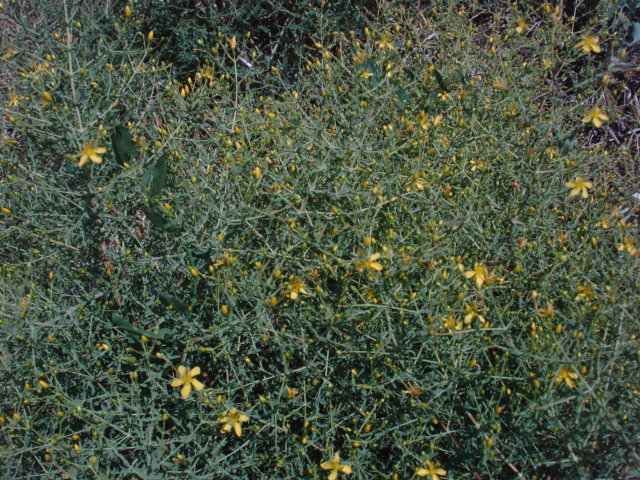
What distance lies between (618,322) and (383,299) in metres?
0.89

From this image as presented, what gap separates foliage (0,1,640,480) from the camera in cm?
195

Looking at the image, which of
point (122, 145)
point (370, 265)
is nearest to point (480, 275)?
point (370, 265)

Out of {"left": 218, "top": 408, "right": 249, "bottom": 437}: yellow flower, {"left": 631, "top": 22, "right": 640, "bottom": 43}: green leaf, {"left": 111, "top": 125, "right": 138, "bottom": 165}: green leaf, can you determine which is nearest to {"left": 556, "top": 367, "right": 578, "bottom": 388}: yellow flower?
{"left": 218, "top": 408, "right": 249, "bottom": 437}: yellow flower

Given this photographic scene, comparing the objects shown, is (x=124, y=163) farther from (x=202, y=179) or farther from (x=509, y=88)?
(x=509, y=88)

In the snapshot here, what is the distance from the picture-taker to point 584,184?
216 centimetres

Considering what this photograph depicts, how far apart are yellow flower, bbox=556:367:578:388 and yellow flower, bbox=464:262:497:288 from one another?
1.33ft

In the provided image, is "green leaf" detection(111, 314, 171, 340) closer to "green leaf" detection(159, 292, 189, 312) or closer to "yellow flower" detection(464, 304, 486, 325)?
"green leaf" detection(159, 292, 189, 312)

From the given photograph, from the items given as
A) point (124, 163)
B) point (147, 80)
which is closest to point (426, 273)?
point (124, 163)

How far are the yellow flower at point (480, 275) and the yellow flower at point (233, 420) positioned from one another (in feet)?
3.20

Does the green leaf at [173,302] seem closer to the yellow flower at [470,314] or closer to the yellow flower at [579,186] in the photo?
the yellow flower at [470,314]

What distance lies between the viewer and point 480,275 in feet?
6.78

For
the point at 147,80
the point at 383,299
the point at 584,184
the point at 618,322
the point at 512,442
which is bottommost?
the point at 147,80

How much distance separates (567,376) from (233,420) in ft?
3.86

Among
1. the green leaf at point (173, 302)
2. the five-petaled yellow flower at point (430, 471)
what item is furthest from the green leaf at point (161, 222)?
the five-petaled yellow flower at point (430, 471)
